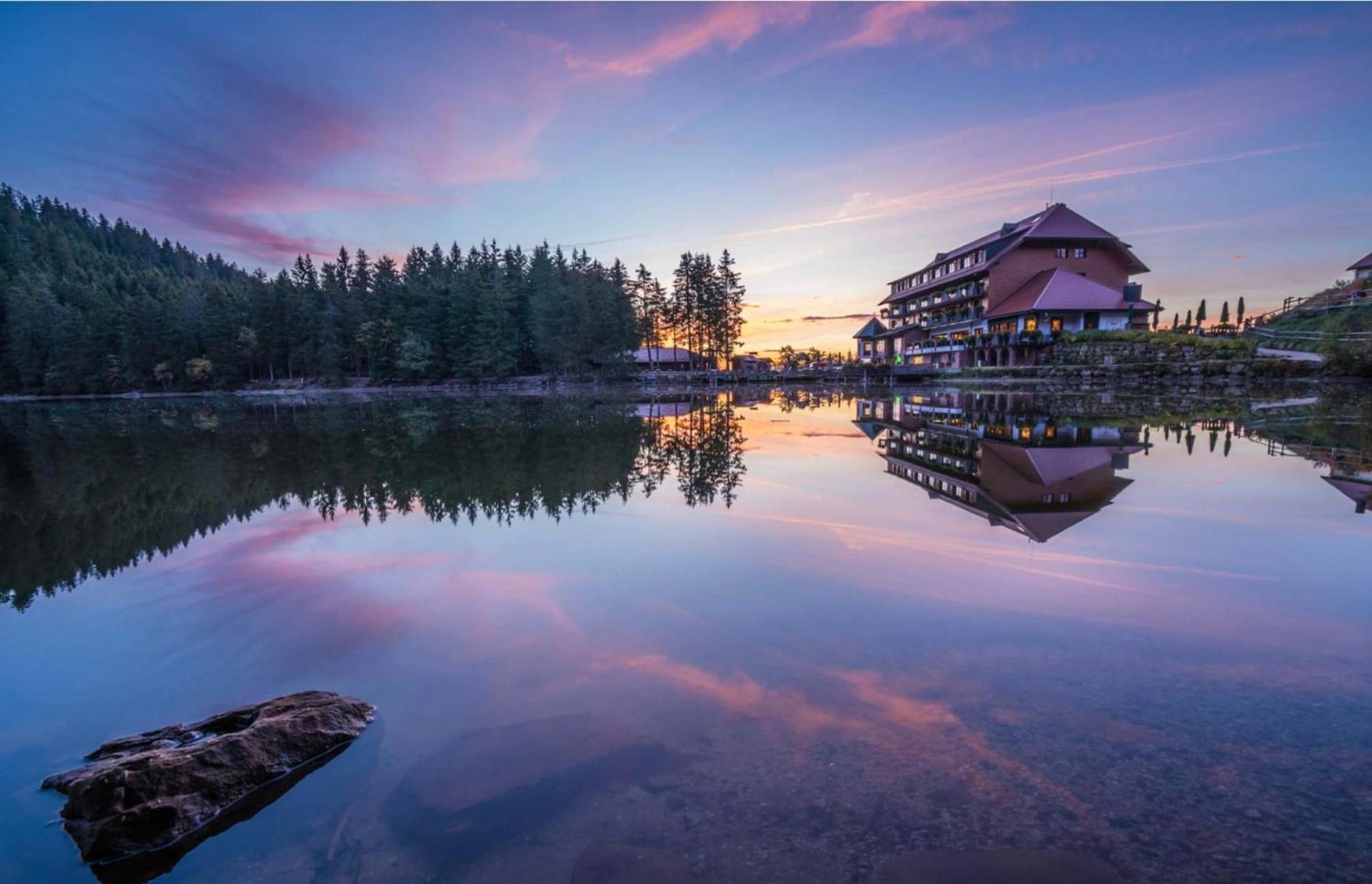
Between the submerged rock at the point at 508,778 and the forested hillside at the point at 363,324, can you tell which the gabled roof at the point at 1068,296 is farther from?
the submerged rock at the point at 508,778

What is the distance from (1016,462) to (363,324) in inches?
3369

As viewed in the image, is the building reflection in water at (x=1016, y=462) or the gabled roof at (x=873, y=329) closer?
the building reflection in water at (x=1016, y=462)

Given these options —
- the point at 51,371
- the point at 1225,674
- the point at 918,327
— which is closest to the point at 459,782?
the point at 1225,674

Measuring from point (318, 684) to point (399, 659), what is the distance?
0.71 metres

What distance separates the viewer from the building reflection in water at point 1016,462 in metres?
11.7

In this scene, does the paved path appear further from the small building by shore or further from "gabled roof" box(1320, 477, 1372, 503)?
the small building by shore

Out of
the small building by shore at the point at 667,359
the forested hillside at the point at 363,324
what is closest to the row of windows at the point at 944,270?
the forested hillside at the point at 363,324

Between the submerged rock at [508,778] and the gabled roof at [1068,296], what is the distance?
64867 millimetres

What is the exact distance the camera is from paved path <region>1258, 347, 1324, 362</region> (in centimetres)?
4325

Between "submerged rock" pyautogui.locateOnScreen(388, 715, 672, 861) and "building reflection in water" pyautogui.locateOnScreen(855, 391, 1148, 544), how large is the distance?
781 centimetres

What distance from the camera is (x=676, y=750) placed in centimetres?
456

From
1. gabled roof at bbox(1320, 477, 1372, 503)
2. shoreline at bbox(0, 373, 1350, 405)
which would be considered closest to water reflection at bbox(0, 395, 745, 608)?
gabled roof at bbox(1320, 477, 1372, 503)

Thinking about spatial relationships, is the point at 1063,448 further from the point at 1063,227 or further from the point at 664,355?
the point at 664,355

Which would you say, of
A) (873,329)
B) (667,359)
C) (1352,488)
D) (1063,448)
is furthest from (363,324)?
(1352,488)
